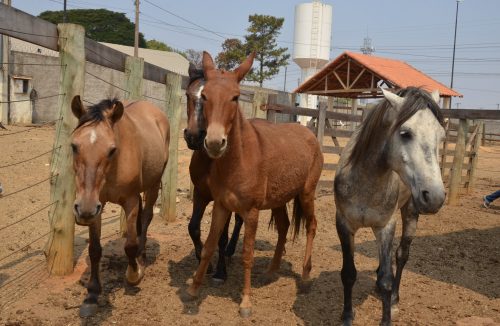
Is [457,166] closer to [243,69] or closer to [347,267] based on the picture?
[347,267]

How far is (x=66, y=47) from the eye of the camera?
4199 millimetres

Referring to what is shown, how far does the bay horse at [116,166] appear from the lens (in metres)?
3.12

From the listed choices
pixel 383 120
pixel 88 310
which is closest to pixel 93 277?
pixel 88 310

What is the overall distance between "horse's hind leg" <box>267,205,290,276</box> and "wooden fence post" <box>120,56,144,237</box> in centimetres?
197

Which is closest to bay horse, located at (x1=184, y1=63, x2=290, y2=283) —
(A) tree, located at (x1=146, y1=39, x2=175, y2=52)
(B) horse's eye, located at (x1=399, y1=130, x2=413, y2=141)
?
(B) horse's eye, located at (x1=399, y1=130, x2=413, y2=141)

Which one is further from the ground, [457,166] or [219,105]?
[219,105]

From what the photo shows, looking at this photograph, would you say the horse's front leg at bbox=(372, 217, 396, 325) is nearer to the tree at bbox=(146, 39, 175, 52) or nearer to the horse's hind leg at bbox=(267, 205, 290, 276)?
the horse's hind leg at bbox=(267, 205, 290, 276)

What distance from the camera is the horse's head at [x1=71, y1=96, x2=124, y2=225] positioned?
3043 millimetres

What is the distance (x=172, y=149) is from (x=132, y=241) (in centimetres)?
298

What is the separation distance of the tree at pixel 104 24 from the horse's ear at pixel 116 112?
192 ft

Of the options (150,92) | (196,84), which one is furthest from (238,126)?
(150,92)

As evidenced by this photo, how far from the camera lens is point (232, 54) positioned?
38219mm

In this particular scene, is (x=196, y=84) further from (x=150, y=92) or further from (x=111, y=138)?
(x=150, y=92)

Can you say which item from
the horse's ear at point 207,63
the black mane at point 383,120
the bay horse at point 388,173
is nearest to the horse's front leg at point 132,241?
the horse's ear at point 207,63
